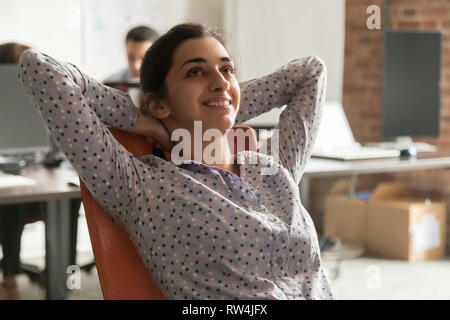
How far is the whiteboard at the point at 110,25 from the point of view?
14.2ft

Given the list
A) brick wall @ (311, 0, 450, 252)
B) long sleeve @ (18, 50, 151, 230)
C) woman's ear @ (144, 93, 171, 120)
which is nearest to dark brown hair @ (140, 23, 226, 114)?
woman's ear @ (144, 93, 171, 120)

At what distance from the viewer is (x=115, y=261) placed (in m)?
1.44

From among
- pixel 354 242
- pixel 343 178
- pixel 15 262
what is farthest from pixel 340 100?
pixel 15 262

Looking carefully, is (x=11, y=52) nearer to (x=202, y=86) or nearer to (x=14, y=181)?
(x=14, y=181)

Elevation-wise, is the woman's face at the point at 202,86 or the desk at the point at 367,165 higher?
the woman's face at the point at 202,86

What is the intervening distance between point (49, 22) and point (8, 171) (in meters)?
1.76

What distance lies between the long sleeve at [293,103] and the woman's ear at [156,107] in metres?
0.26

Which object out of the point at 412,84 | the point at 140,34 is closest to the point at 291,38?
the point at 412,84

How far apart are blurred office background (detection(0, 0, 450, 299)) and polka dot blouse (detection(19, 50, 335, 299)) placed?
229 centimetres

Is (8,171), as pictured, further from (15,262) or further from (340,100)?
(340,100)

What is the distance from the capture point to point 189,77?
1465mm

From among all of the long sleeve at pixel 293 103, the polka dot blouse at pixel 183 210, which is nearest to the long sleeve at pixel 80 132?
the polka dot blouse at pixel 183 210

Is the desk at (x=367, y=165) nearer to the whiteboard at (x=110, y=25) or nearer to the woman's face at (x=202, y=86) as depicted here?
the woman's face at (x=202, y=86)

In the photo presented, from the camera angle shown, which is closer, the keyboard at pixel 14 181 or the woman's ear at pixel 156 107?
the woman's ear at pixel 156 107
